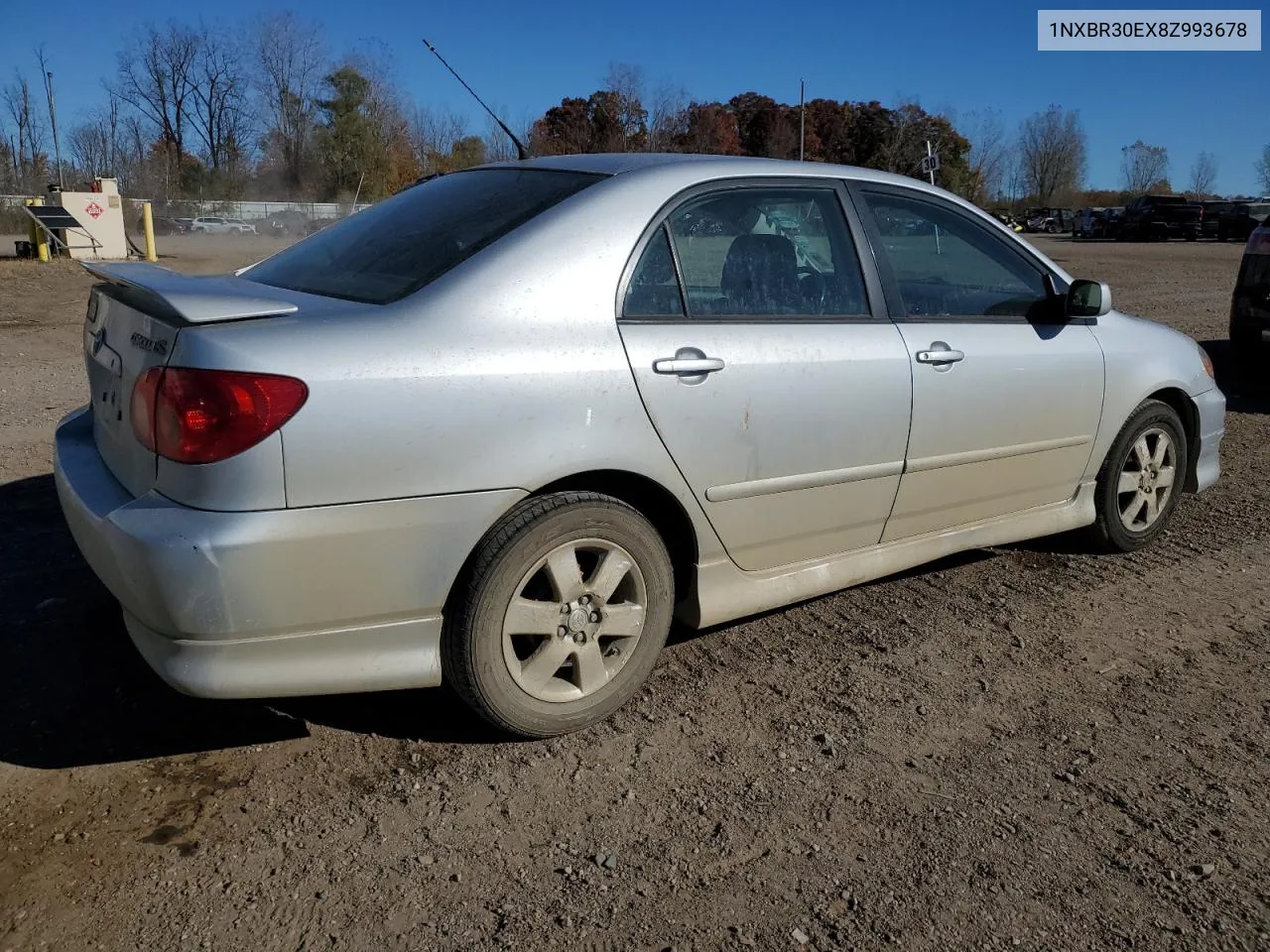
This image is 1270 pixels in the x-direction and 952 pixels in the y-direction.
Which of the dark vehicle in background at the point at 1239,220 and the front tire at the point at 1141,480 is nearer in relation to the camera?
the front tire at the point at 1141,480

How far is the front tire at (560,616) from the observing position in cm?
285

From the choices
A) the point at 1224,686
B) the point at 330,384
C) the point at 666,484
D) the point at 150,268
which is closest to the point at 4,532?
the point at 150,268

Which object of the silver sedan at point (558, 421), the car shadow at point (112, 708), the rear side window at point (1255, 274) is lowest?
the car shadow at point (112, 708)

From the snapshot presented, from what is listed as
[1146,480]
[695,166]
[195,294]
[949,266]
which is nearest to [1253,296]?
[1146,480]

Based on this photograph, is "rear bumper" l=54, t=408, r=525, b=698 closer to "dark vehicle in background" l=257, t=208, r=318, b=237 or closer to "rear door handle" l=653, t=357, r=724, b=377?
"rear door handle" l=653, t=357, r=724, b=377

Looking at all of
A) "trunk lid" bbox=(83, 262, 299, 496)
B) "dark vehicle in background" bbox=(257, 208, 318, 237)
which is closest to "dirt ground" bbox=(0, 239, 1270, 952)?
"trunk lid" bbox=(83, 262, 299, 496)

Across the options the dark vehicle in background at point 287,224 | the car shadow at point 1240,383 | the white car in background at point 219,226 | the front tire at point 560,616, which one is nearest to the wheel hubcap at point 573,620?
the front tire at point 560,616

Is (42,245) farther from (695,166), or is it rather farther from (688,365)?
(688,365)

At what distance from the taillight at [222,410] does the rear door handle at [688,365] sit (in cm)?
101

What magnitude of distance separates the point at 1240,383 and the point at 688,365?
7.86 metres

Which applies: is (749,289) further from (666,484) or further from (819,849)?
(819,849)

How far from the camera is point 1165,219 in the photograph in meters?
42.8

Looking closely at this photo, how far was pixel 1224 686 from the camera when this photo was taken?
11.4 feet

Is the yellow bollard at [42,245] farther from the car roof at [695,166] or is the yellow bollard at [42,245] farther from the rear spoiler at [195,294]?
the car roof at [695,166]
